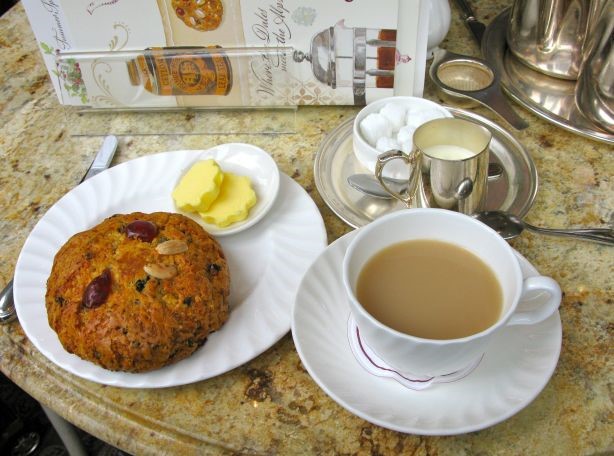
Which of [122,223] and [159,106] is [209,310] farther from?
[159,106]

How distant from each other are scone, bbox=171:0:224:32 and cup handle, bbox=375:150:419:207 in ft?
1.35

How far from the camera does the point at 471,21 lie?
4.13 feet

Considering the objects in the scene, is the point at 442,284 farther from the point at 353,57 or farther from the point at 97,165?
the point at 97,165

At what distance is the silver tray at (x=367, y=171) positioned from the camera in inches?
35.6

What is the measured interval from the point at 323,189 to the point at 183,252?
0.92 feet

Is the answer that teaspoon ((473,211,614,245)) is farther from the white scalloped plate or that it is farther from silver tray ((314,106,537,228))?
the white scalloped plate

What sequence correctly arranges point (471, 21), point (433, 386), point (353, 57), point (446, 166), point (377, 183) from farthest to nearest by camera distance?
point (471, 21) → point (353, 57) → point (377, 183) → point (446, 166) → point (433, 386)

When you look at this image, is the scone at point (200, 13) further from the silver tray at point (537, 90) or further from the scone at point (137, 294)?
the silver tray at point (537, 90)

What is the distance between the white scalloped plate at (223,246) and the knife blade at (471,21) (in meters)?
0.59

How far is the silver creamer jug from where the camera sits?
3.40 feet

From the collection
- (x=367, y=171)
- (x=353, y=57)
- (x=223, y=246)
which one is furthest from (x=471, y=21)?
(x=223, y=246)

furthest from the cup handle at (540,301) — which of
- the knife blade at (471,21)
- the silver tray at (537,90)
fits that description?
the knife blade at (471,21)

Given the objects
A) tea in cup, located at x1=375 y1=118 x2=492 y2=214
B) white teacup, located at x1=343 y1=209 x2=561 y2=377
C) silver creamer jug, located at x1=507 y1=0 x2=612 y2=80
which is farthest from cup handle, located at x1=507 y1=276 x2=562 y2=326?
silver creamer jug, located at x1=507 y1=0 x2=612 y2=80

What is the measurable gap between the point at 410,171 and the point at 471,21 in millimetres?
565
